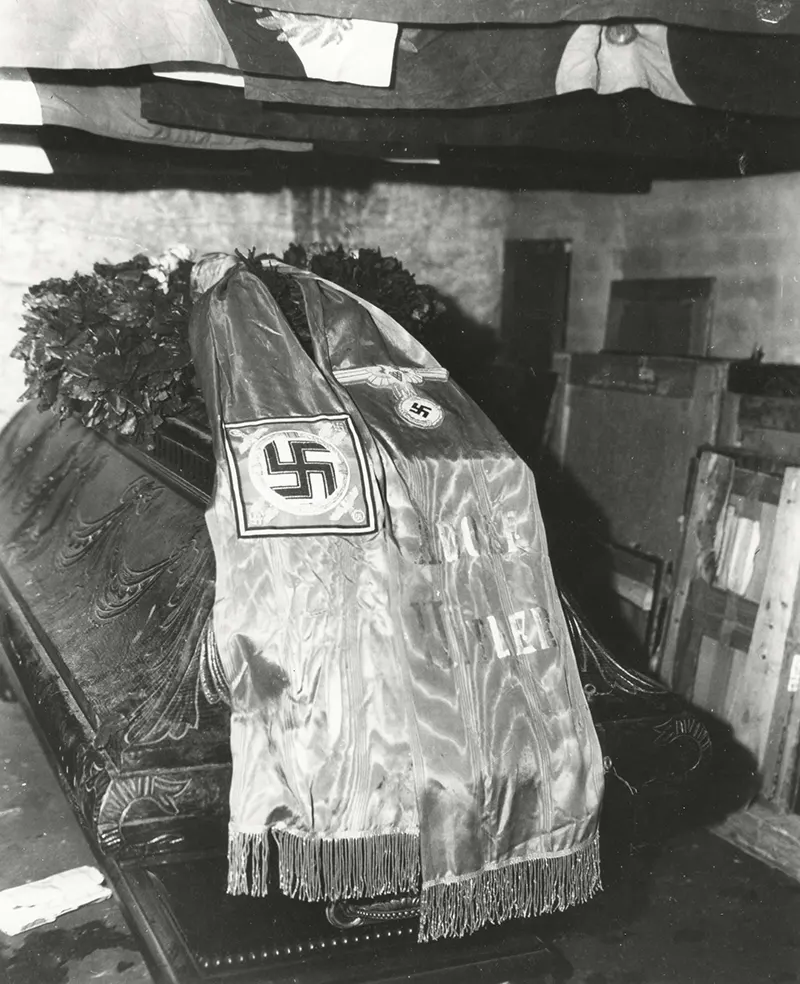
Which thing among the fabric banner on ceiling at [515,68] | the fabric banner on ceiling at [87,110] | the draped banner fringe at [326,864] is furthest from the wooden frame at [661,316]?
the draped banner fringe at [326,864]

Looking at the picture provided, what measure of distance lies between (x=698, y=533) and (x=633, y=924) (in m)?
1.78

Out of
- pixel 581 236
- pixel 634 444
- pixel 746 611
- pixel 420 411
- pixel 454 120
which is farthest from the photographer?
pixel 581 236

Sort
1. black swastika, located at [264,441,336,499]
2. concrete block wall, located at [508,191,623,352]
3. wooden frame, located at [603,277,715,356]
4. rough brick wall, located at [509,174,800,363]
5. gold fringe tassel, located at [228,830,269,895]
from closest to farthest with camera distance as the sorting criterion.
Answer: gold fringe tassel, located at [228,830,269,895] < black swastika, located at [264,441,336,499] < rough brick wall, located at [509,174,800,363] < wooden frame, located at [603,277,715,356] < concrete block wall, located at [508,191,623,352]

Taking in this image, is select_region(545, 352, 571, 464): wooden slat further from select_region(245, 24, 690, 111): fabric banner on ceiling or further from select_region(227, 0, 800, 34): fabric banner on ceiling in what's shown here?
select_region(227, 0, 800, 34): fabric banner on ceiling

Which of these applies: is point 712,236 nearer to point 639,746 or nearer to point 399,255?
point 399,255

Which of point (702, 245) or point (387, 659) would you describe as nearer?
point (387, 659)

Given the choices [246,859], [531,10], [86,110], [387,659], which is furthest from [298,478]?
[86,110]

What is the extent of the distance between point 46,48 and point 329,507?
1.33m

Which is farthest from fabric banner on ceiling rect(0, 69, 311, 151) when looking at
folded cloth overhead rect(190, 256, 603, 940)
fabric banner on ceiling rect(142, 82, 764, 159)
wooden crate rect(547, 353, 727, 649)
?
wooden crate rect(547, 353, 727, 649)

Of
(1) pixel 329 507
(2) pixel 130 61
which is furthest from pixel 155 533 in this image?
(2) pixel 130 61

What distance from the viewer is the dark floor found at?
277 cm

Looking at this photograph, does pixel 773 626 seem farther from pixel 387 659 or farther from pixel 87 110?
pixel 87 110

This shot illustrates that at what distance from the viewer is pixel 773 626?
145 inches

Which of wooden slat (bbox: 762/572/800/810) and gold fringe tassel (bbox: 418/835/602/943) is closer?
gold fringe tassel (bbox: 418/835/602/943)
